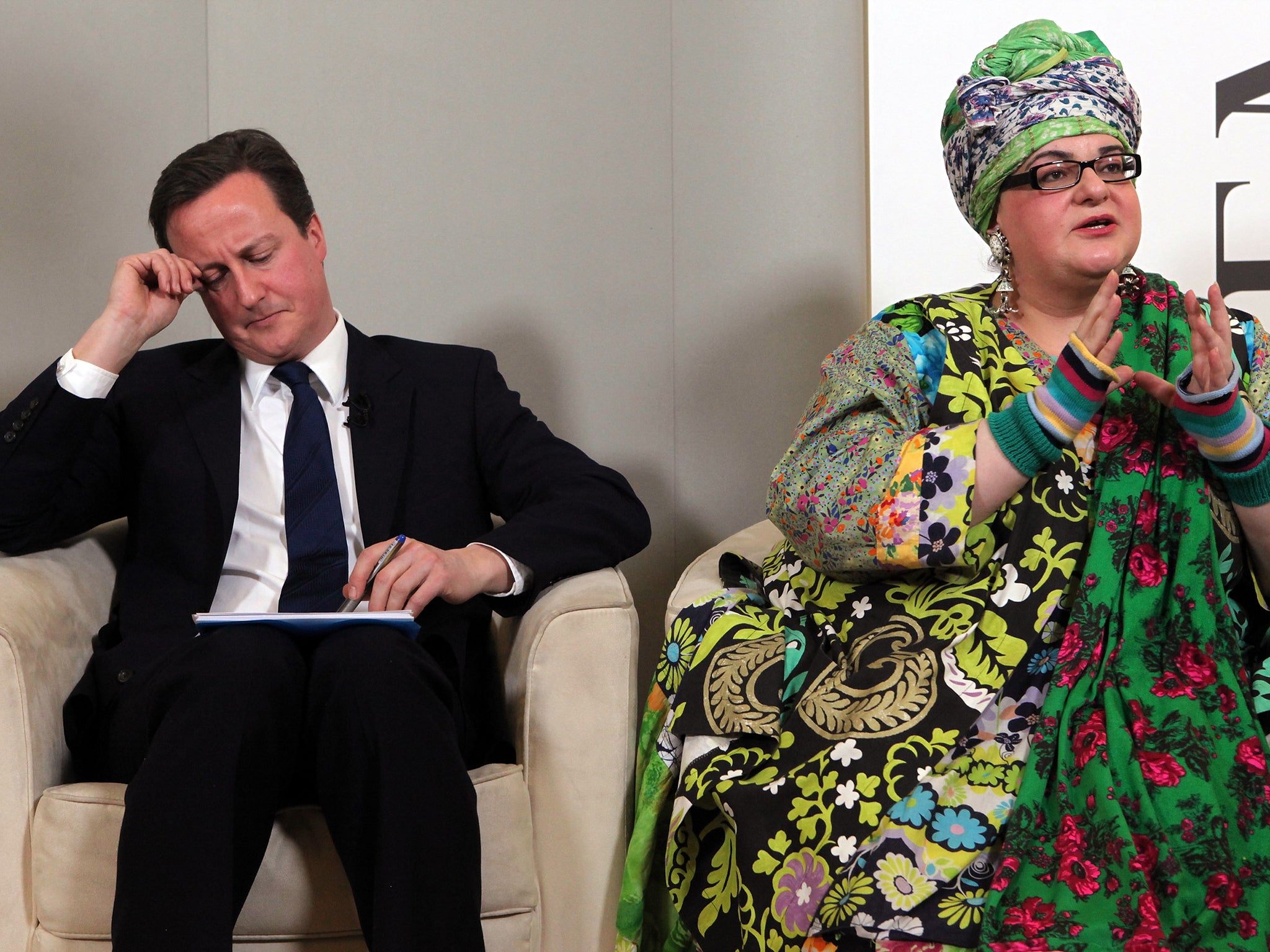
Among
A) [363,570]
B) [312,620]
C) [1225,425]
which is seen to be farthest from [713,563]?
[1225,425]

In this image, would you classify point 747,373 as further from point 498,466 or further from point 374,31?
point 374,31

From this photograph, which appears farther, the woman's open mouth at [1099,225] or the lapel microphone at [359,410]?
the lapel microphone at [359,410]

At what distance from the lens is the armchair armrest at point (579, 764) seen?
→ 1.59 meters

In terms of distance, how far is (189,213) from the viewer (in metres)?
1.82

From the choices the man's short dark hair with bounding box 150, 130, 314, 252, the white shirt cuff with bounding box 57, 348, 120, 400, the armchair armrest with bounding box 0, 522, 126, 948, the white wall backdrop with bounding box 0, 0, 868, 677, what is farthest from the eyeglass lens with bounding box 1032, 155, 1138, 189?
the armchair armrest with bounding box 0, 522, 126, 948

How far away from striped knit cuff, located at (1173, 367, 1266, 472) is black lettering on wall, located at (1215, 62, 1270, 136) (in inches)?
44.5

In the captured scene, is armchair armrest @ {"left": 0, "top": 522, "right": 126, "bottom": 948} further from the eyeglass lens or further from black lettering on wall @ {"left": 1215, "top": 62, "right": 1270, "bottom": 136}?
black lettering on wall @ {"left": 1215, "top": 62, "right": 1270, "bottom": 136}

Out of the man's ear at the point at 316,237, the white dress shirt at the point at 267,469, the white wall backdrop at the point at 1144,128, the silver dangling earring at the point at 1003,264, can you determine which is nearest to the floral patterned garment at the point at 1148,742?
the silver dangling earring at the point at 1003,264

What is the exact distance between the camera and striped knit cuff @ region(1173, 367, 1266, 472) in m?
1.44

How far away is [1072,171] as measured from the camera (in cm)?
169

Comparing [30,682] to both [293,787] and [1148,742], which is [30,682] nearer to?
[293,787]

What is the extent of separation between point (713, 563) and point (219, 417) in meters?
0.78

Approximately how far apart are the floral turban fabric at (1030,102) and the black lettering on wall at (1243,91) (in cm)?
75

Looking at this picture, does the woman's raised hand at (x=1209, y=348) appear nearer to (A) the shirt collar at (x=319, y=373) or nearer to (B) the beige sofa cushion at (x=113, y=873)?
(B) the beige sofa cushion at (x=113, y=873)
